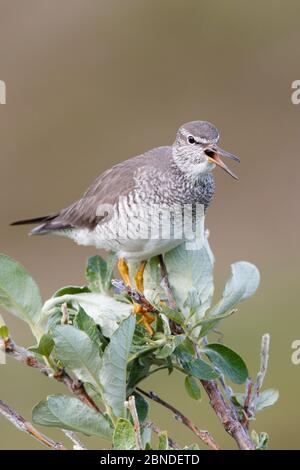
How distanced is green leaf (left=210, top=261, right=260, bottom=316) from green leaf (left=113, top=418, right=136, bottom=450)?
0.53 m

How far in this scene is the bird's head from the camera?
3.81 meters

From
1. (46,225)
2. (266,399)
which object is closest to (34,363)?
(266,399)

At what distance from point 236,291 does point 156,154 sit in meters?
1.83

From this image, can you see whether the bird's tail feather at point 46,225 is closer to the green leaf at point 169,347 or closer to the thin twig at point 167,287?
the thin twig at point 167,287

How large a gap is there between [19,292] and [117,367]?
0.36m

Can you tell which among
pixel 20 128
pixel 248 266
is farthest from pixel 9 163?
pixel 248 266

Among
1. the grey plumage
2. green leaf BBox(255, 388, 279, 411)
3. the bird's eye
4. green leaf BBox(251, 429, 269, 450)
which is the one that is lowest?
green leaf BBox(251, 429, 269, 450)

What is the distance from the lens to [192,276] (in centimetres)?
265

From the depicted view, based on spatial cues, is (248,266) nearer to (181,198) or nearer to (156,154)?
(181,198)

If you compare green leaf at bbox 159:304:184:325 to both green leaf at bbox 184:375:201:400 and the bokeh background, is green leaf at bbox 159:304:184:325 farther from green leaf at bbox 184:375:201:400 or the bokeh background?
the bokeh background

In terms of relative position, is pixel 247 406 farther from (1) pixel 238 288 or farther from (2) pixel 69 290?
(2) pixel 69 290

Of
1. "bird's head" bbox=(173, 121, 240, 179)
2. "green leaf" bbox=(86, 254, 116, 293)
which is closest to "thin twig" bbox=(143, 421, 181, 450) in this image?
"green leaf" bbox=(86, 254, 116, 293)

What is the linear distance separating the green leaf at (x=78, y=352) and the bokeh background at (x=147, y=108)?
844 cm
